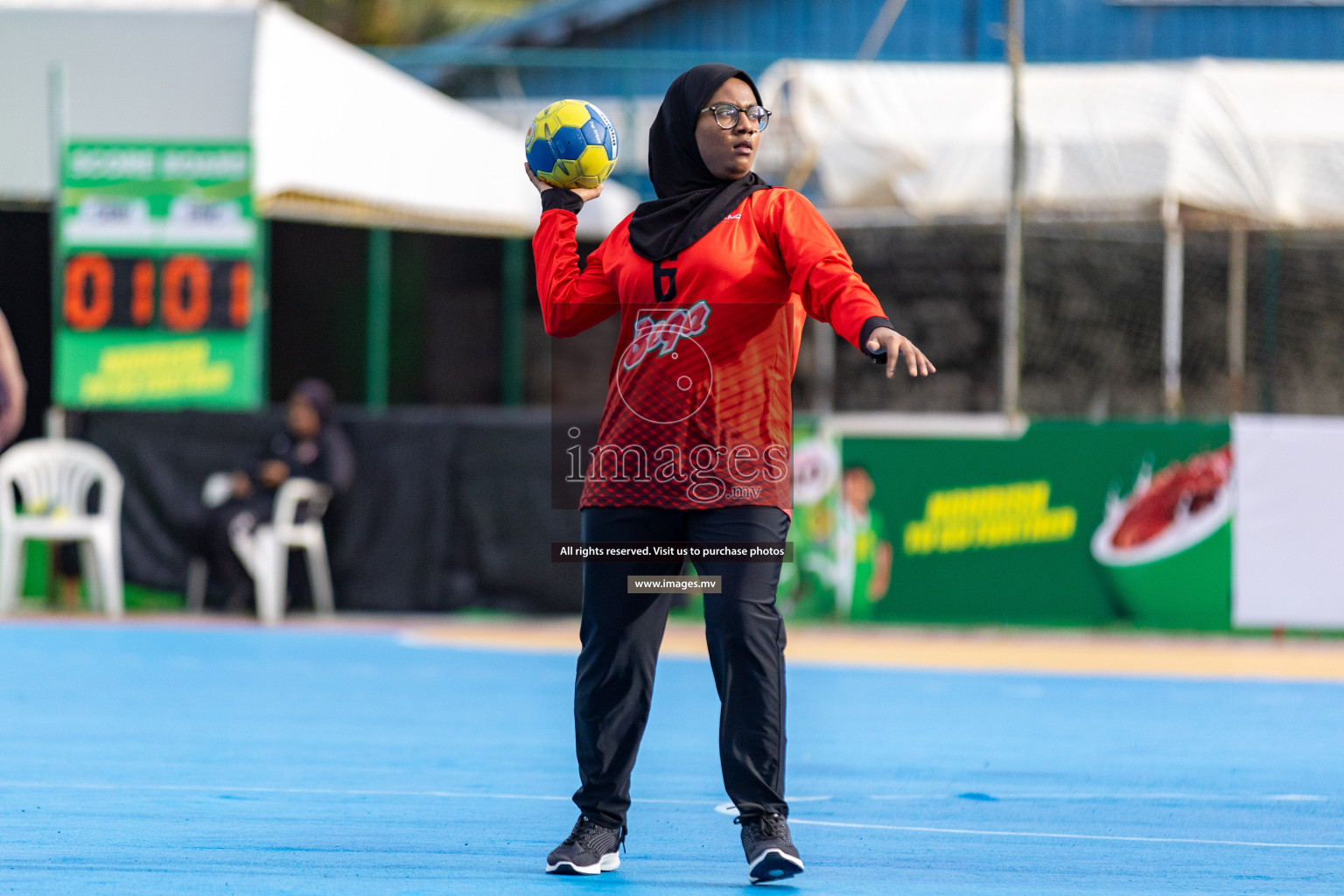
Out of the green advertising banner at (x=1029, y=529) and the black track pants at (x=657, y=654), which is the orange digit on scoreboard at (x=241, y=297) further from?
the black track pants at (x=657, y=654)

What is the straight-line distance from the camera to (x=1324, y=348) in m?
20.4

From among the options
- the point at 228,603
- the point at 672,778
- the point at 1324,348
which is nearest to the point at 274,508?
the point at 228,603

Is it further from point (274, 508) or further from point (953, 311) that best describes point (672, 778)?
point (953, 311)

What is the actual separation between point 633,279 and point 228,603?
9121mm

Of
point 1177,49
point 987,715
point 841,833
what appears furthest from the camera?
point 1177,49

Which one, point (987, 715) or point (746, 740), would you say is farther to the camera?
point (987, 715)

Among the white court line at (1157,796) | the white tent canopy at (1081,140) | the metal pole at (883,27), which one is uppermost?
the metal pole at (883,27)

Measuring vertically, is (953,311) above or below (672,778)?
above

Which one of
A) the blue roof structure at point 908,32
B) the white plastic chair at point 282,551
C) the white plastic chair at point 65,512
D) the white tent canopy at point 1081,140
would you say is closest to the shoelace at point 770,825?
the white plastic chair at point 282,551

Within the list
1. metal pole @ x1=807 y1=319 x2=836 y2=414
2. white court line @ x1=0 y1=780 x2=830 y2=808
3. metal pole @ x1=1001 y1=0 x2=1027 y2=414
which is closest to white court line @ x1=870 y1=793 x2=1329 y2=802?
white court line @ x1=0 y1=780 x2=830 y2=808

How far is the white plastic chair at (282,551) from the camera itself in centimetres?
1277

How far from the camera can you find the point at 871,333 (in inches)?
170

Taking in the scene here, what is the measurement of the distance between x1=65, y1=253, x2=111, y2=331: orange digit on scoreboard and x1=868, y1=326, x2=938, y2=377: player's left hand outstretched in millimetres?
10605

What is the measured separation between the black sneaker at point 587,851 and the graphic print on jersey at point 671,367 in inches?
42.8
